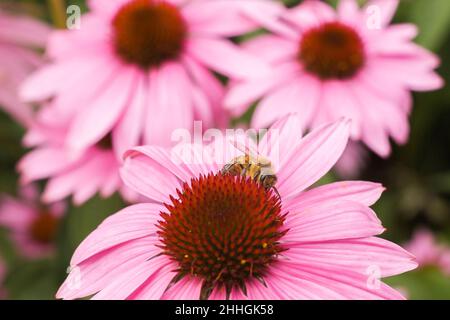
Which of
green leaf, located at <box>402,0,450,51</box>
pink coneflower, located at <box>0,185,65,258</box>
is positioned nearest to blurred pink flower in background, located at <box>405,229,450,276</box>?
green leaf, located at <box>402,0,450,51</box>

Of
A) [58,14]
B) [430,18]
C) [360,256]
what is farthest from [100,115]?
[430,18]

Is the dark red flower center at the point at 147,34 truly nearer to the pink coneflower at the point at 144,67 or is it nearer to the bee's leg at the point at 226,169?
the pink coneflower at the point at 144,67

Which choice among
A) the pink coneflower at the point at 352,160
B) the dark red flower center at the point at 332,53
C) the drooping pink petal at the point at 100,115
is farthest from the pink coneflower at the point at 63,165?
the pink coneflower at the point at 352,160

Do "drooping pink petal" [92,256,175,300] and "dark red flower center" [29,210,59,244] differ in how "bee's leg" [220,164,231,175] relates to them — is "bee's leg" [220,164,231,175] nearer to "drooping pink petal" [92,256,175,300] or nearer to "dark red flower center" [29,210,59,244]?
"drooping pink petal" [92,256,175,300]

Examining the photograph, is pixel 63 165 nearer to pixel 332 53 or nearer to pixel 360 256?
pixel 332 53

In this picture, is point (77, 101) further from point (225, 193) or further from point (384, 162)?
point (384, 162)
